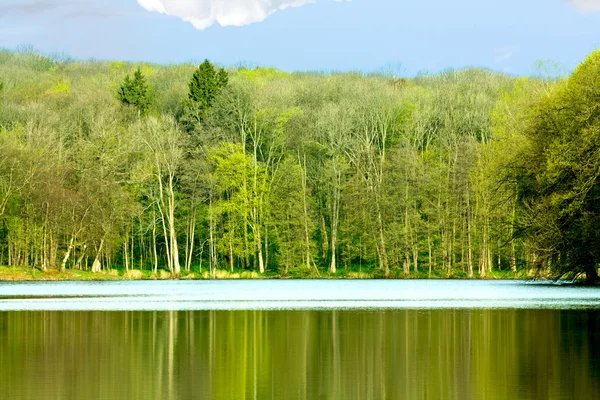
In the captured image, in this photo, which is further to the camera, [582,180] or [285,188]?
[285,188]

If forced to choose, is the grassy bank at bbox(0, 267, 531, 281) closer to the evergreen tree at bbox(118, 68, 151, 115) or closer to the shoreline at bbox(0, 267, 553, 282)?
the shoreline at bbox(0, 267, 553, 282)

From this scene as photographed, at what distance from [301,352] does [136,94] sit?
2874 inches

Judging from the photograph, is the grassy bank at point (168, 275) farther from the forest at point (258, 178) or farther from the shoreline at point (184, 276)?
the forest at point (258, 178)

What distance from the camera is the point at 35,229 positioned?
240 feet

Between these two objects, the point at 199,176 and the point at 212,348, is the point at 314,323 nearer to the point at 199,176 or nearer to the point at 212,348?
the point at 212,348

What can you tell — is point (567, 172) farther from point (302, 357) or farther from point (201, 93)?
point (201, 93)

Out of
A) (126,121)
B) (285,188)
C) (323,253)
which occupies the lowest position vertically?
(323,253)

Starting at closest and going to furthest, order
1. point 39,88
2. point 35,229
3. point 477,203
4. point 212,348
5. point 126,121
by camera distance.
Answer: point 212,348 < point 35,229 < point 477,203 < point 126,121 < point 39,88

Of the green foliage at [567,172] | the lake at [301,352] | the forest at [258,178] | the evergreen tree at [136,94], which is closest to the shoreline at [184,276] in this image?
the forest at [258,178]

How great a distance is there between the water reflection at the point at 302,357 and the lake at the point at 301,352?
2 cm

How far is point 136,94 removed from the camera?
3570 inches

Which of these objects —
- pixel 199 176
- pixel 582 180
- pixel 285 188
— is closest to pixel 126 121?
pixel 199 176

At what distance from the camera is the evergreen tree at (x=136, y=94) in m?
90.4

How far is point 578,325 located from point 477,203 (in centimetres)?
5355
